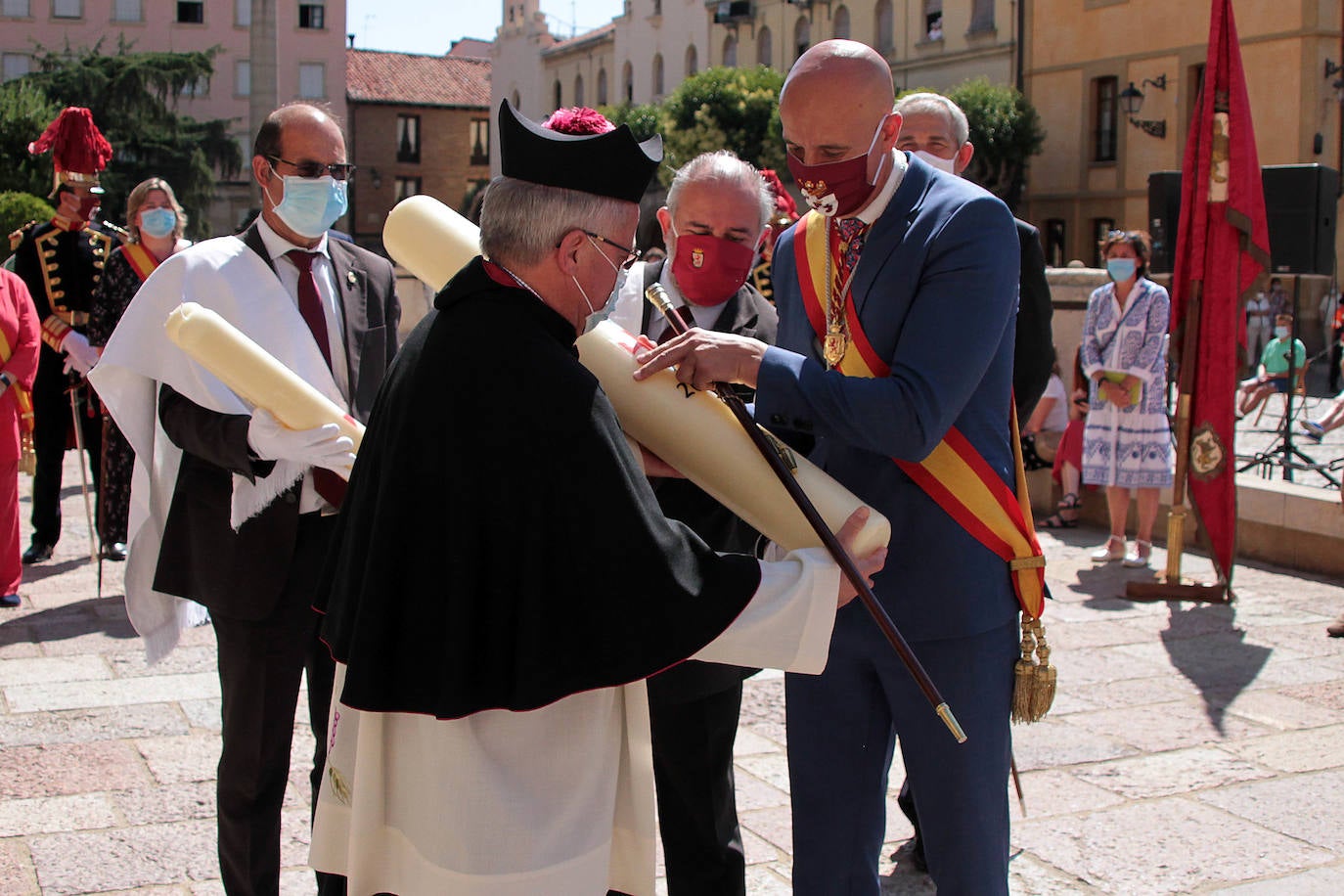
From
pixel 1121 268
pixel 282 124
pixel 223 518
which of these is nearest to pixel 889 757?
pixel 223 518

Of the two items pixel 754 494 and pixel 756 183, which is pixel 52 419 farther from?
pixel 754 494

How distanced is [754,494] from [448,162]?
229 feet

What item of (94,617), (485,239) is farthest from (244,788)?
(94,617)

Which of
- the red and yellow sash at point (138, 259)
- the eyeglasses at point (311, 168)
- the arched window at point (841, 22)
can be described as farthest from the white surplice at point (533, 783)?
the arched window at point (841, 22)

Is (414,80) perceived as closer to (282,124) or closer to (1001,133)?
(1001,133)

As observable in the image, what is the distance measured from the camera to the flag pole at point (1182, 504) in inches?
308

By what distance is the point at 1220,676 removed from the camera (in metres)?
6.32

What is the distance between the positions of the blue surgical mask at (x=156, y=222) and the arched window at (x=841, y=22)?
131ft

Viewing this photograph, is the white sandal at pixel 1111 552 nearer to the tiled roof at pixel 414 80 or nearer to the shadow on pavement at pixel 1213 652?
the shadow on pavement at pixel 1213 652

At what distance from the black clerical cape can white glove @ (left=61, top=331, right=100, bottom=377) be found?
6718 millimetres

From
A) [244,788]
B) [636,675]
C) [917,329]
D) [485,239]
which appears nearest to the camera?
[636,675]

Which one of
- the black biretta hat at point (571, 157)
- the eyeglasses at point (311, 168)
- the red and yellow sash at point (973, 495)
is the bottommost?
the red and yellow sash at point (973, 495)

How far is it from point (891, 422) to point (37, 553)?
7.61 m

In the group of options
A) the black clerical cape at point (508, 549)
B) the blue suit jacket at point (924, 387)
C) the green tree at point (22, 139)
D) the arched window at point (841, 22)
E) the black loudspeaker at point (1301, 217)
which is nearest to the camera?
the black clerical cape at point (508, 549)
